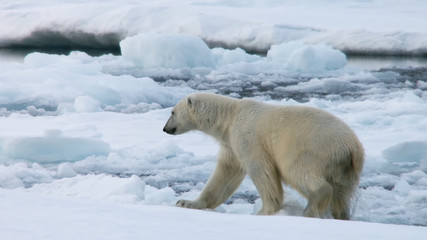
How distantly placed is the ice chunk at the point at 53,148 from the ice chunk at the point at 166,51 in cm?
638

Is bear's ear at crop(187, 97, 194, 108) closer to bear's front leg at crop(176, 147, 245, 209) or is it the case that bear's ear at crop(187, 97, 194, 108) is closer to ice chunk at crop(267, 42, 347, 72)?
bear's front leg at crop(176, 147, 245, 209)

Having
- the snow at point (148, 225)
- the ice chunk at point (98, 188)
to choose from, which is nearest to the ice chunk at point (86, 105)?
the ice chunk at point (98, 188)

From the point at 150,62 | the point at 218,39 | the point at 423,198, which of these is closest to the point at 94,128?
the point at 423,198

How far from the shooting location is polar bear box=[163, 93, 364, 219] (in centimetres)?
343

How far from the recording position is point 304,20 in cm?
1781

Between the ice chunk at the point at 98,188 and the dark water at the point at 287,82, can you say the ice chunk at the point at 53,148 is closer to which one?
the ice chunk at the point at 98,188

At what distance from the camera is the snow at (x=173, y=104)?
2.22 m

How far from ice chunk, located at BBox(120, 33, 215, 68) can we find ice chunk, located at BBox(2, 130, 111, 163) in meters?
6.38

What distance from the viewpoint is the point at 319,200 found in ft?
11.3

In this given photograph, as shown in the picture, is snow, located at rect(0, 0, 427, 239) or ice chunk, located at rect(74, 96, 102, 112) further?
ice chunk, located at rect(74, 96, 102, 112)

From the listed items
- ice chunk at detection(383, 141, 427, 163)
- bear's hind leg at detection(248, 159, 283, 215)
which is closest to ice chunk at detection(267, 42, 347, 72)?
ice chunk at detection(383, 141, 427, 163)

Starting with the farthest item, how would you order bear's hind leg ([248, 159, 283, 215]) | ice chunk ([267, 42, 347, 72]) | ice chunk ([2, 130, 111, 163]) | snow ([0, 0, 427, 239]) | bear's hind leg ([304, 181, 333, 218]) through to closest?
ice chunk ([267, 42, 347, 72])
ice chunk ([2, 130, 111, 163])
bear's hind leg ([248, 159, 283, 215])
bear's hind leg ([304, 181, 333, 218])
snow ([0, 0, 427, 239])

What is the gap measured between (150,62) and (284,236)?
422 inches

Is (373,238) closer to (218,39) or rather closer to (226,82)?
(226,82)
